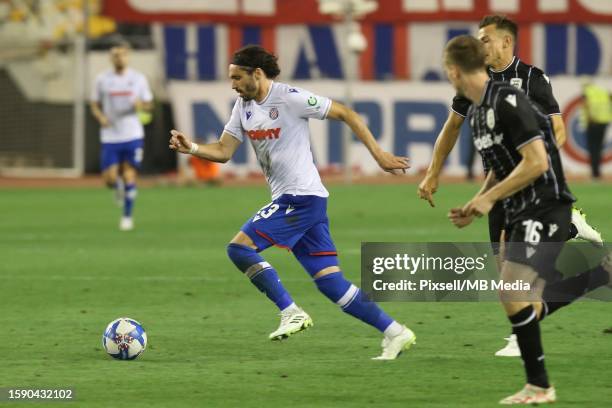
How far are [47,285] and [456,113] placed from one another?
5347 mm

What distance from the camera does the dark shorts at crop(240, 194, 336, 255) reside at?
356 inches

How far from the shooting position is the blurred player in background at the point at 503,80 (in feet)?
29.1

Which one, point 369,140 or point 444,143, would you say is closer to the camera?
point 369,140

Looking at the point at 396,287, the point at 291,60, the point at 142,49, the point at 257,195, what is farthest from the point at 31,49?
the point at 396,287

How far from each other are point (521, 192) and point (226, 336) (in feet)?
10.4

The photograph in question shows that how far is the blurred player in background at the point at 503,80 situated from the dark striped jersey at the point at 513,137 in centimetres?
139

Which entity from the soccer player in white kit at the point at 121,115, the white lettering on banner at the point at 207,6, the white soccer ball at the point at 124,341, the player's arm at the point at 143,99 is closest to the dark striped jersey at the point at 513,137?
the white soccer ball at the point at 124,341

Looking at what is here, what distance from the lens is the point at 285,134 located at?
30.0 feet

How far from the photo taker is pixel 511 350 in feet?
29.1

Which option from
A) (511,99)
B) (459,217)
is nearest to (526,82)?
(511,99)

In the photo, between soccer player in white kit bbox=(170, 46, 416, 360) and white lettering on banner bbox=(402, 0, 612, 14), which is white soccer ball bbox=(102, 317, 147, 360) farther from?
white lettering on banner bbox=(402, 0, 612, 14)

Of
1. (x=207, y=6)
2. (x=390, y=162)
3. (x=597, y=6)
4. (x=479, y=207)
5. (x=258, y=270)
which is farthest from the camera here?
(x=597, y=6)

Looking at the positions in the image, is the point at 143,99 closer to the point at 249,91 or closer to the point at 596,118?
the point at 249,91

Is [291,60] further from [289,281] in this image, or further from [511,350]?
[511,350]
